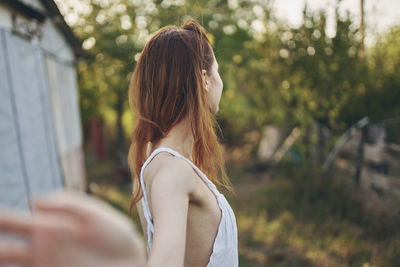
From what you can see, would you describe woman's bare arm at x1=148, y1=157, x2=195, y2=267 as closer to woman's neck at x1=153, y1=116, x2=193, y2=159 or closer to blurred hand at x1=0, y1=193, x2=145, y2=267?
woman's neck at x1=153, y1=116, x2=193, y2=159

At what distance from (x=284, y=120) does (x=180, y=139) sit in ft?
27.3

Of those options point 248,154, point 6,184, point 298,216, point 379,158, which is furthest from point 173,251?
point 248,154

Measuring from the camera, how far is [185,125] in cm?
131

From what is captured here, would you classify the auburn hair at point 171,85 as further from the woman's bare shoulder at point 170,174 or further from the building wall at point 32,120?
the building wall at point 32,120


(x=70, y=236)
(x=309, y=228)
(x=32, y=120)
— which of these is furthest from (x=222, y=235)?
(x=309, y=228)

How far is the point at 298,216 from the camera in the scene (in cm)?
586

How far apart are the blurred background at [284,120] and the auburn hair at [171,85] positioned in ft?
2.13

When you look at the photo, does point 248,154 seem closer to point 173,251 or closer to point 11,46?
point 11,46

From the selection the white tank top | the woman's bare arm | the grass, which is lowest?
the grass

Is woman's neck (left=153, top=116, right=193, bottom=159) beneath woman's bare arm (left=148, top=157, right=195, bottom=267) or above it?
above

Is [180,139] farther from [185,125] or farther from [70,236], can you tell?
[70,236]

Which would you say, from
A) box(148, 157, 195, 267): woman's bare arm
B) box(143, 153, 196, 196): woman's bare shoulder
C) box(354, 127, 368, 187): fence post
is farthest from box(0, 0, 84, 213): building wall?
box(354, 127, 368, 187): fence post

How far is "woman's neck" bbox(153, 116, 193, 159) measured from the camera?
1.27 metres

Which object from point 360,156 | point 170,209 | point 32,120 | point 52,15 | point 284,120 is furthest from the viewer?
point 284,120
